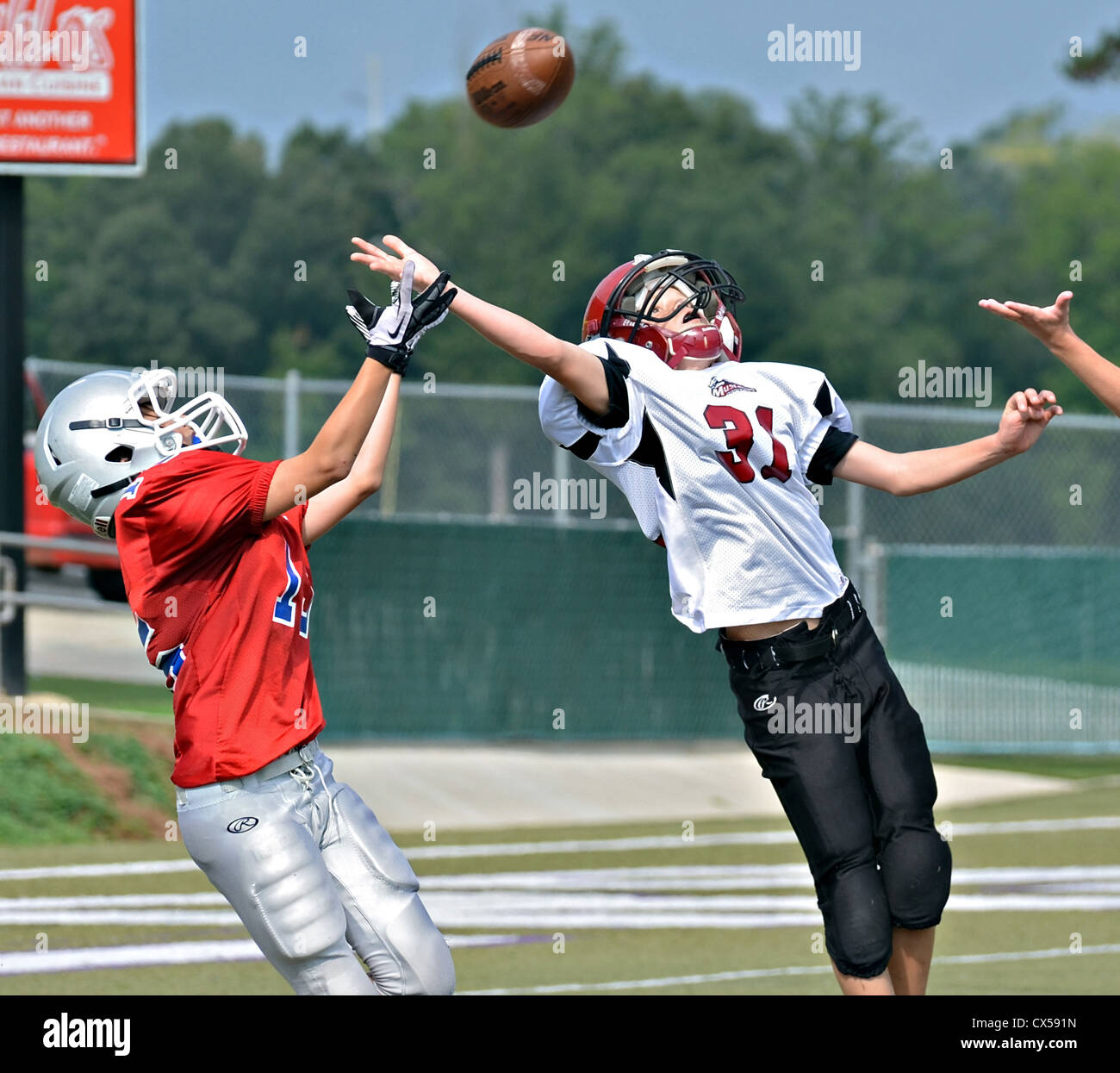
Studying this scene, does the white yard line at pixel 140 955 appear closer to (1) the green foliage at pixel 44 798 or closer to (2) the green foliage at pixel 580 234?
(1) the green foliage at pixel 44 798

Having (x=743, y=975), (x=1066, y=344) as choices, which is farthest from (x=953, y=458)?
(x=743, y=975)

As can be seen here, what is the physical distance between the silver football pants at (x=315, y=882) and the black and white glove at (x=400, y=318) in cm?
106

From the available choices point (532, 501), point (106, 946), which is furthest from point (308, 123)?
point (106, 946)

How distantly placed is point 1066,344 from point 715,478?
988 mm

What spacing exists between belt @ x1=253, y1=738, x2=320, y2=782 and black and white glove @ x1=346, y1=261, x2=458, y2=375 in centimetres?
98

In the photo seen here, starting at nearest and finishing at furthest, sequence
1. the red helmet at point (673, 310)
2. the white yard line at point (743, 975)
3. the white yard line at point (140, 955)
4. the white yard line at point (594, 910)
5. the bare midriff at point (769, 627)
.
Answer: the bare midriff at point (769, 627) → the red helmet at point (673, 310) → the white yard line at point (743, 975) → the white yard line at point (140, 955) → the white yard line at point (594, 910)

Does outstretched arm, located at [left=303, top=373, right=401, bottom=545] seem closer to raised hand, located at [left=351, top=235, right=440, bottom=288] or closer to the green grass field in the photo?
raised hand, located at [left=351, top=235, right=440, bottom=288]

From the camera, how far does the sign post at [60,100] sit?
1233cm

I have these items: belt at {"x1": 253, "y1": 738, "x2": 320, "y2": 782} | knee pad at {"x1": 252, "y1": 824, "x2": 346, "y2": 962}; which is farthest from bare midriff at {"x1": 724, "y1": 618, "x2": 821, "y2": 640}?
knee pad at {"x1": 252, "y1": 824, "x2": 346, "y2": 962}

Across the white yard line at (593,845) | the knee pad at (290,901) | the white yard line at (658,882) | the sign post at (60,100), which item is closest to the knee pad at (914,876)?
the knee pad at (290,901)

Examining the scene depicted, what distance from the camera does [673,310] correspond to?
478 centimetres

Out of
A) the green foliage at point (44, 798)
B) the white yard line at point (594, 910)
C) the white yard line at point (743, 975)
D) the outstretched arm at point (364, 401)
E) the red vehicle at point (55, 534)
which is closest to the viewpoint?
the outstretched arm at point (364, 401)

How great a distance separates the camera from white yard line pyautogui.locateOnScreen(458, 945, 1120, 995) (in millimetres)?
6648
